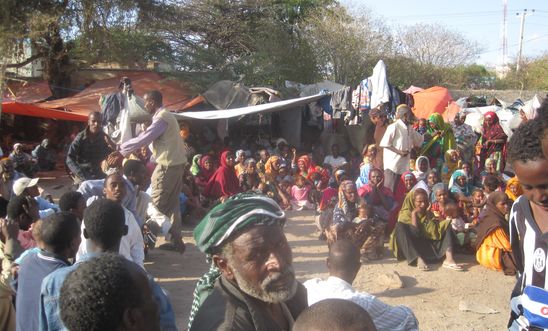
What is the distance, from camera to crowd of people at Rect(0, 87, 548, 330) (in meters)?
1.83

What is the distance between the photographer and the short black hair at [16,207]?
4.27 m

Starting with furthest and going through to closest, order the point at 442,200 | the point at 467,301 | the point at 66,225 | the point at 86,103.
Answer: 1. the point at 86,103
2. the point at 442,200
3. the point at 467,301
4. the point at 66,225

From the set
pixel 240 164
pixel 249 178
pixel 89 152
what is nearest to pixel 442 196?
pixel 249 178

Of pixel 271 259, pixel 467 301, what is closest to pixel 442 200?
pixel 467 301

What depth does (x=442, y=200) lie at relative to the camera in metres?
7.38

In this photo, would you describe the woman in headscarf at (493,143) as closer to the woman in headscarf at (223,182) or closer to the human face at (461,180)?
the human face at (461,180)

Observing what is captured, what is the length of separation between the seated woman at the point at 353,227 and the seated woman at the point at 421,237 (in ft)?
0.77

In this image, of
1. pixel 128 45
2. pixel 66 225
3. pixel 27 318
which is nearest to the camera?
pixel 27 318

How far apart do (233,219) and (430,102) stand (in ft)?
48.5

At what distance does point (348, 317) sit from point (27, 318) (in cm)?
177

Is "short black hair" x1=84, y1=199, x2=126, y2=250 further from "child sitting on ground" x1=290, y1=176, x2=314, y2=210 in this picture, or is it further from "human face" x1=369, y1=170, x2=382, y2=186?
"child sitting on ground" x1=290, y1=176, x2=314, y2=210

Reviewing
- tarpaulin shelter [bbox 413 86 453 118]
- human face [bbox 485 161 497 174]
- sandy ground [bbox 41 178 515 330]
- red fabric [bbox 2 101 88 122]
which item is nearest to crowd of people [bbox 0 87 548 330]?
sandy ground [bbox 41 178 515 330]

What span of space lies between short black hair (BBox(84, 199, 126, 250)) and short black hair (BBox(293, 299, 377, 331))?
4.97 ft

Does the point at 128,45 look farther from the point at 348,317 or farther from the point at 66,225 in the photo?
the point at 348,317
